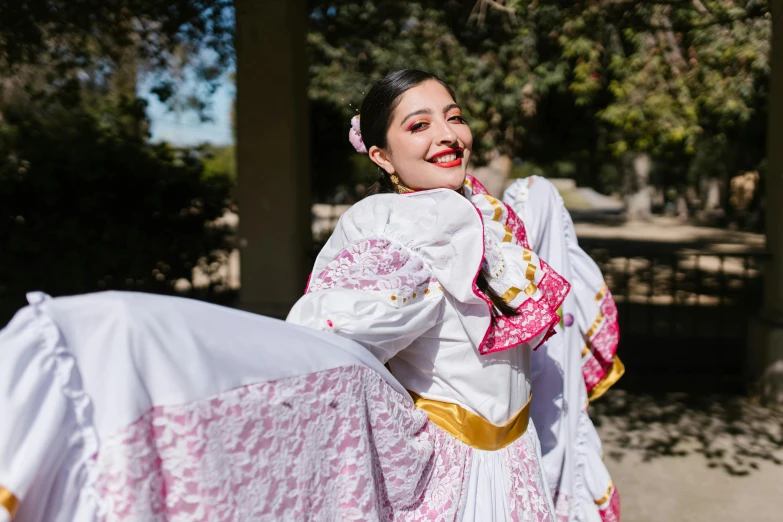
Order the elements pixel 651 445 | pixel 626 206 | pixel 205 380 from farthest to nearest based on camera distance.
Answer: pixel 626 206, pixel 651 445, pixel 205 380

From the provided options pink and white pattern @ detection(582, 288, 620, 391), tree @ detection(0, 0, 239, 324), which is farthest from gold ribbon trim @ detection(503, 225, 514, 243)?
tree @ detection(0, 0, 239, 324)

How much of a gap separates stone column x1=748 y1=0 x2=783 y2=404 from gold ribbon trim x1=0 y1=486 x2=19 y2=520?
5502 millimetres

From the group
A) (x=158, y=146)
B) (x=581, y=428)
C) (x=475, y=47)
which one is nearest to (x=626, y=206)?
(x=475, y=47)

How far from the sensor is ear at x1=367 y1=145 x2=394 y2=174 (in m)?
1.68

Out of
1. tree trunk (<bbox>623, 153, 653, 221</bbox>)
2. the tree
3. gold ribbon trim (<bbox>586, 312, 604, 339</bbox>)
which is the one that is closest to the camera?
gold ribbon trim (<bbox>586, 312, 604, 339</bbox>)

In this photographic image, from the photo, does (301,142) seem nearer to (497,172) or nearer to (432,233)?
(497,172)

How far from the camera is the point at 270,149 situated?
5625 millimetres

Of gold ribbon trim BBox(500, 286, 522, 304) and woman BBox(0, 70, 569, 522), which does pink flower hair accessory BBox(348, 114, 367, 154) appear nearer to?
woman BBox(0, 70, 569, 522)

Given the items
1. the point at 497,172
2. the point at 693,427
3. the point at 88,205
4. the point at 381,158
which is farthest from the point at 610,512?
the point at 497,172

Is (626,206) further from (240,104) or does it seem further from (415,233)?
(415,233)

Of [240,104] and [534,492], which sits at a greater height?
[240,104]

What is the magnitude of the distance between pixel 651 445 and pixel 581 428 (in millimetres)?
2618

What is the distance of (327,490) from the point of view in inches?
47.4

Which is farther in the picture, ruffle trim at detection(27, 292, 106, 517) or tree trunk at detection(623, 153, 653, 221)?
tree trunk at detection(623, 153, 653, 221)
